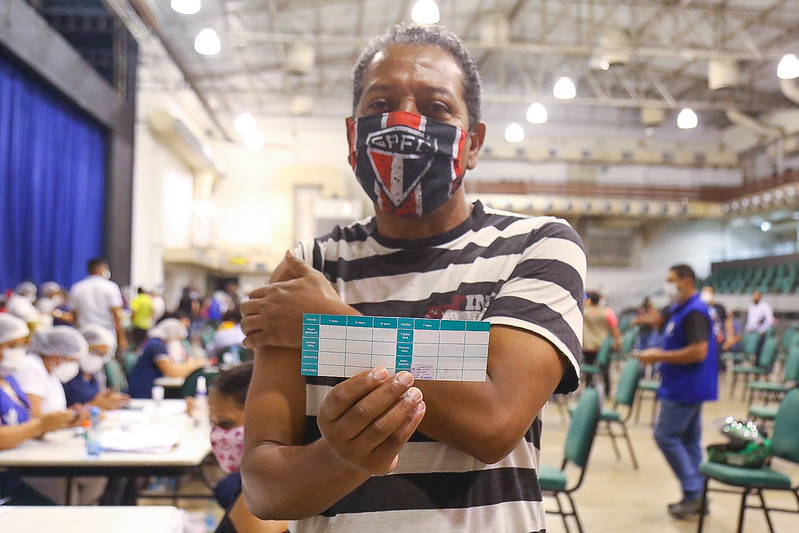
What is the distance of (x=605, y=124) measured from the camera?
22.1 meters

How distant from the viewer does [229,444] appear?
8.75 ft

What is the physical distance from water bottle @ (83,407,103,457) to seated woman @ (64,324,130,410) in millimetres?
418

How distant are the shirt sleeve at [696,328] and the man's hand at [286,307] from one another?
4.22 m

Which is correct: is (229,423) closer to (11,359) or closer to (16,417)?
(16,417)

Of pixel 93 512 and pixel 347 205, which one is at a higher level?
pixel 347 205

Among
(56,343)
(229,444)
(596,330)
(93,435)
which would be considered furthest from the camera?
(596,330)

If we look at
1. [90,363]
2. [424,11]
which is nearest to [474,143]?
[90,363]

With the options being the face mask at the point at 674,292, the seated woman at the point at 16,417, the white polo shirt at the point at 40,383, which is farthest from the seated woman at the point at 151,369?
the face mask at the point at 674,292

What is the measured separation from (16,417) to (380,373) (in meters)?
3.12

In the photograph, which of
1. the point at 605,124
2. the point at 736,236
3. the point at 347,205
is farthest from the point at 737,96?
the point at 347,205

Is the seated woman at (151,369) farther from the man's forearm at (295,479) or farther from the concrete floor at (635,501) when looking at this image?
the man's forearm at (295,479)

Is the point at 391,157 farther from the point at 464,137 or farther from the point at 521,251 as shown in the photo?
the point at 521,251

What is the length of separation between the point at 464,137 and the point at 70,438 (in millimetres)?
3017

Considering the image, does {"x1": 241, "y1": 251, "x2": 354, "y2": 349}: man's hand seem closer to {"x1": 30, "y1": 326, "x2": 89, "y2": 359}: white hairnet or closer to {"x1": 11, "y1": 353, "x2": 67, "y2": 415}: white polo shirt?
{"x1": 11, "y1": 353, "x2": 67, "y2": 415}: white polo shirt
